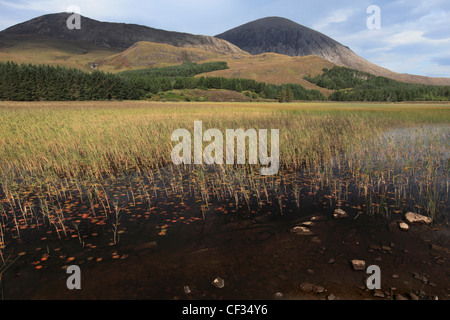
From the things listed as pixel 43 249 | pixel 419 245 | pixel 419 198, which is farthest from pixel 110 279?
pixel 419 198

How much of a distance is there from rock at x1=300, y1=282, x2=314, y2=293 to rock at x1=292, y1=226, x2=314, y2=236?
1.69 meters

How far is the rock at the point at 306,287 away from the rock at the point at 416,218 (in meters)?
3.58

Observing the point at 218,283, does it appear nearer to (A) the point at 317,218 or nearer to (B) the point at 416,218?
(A) the point at 317,218

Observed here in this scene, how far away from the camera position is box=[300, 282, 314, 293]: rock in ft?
13.3

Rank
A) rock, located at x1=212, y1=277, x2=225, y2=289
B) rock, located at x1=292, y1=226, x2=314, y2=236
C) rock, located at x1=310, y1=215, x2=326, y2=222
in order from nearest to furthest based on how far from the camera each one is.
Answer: rock, located at x1=212, y1=277, x2=225, y2=289
rock, located at x1=292, y1=226, x2=314, y2=236
rock, located at x1=310, y1=215, x2=326, y2=222

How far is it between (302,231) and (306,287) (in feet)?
6.07

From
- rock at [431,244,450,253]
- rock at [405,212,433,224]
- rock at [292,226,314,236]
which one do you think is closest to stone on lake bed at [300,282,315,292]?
rock at [292,226,314,236]

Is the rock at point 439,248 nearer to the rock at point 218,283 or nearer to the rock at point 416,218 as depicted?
the rock at point 416,218

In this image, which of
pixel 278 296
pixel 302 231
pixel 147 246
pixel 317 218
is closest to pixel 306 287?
pixel 278 296

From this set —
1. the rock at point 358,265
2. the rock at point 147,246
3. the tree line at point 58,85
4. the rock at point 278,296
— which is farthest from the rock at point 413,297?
the tree line at point 58,85

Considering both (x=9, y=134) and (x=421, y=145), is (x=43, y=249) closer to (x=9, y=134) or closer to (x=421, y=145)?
(x=9, y=134)

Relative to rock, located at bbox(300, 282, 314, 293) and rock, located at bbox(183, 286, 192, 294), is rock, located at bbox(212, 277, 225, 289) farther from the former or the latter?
rock, located at bbox(300, 282, 314, 293)

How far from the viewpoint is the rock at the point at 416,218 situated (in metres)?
5.98

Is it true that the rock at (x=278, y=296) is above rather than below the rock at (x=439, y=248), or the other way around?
below
